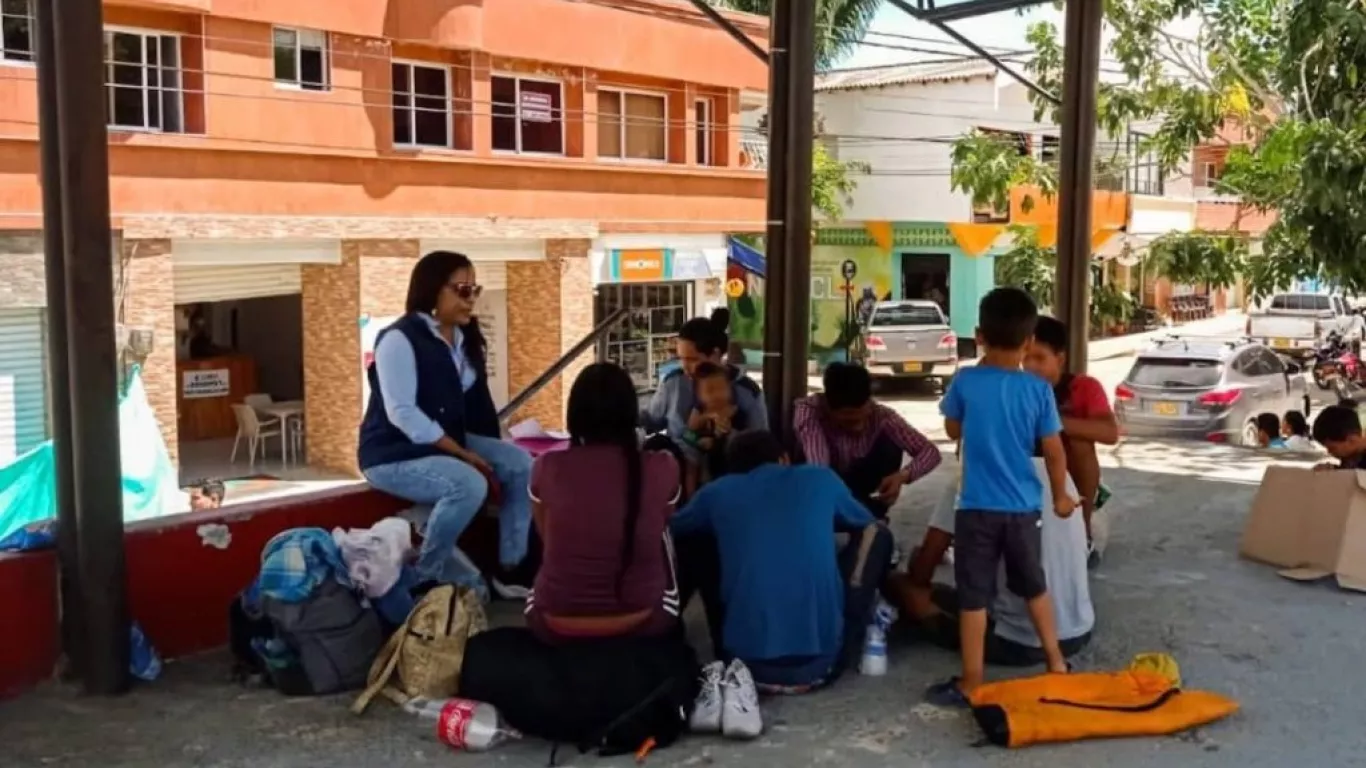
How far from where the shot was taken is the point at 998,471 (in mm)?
4941

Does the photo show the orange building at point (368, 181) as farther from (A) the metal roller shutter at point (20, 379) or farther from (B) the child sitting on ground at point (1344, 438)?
(B) the child sitting on ground at point (1344, 438)

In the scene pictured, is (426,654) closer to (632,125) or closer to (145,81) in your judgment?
(145,81)

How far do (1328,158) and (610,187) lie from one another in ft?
48.2

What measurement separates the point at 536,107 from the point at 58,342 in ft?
59.8

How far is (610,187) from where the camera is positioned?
78.7 feet

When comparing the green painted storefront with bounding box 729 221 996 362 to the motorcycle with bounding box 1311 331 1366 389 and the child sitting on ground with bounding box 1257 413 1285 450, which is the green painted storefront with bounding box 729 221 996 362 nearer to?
the motorcycle with bounding box 1311 331 1366 389

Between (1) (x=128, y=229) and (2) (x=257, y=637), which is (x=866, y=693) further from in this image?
(1) (x=128, y=229)

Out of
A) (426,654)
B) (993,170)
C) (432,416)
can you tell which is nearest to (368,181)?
(993,170)

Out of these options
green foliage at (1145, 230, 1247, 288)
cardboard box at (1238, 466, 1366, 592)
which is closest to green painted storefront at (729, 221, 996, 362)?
green foliage at (1145, 230, 1247, 288)

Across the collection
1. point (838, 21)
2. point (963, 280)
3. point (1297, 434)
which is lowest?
point (1297, 434)

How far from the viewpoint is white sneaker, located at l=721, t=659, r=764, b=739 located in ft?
15.2

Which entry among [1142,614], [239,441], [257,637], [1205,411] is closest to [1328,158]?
[1142,614]

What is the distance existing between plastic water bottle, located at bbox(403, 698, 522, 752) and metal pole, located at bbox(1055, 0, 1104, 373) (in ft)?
19.8

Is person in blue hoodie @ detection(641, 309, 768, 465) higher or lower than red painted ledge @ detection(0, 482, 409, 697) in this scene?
higher
